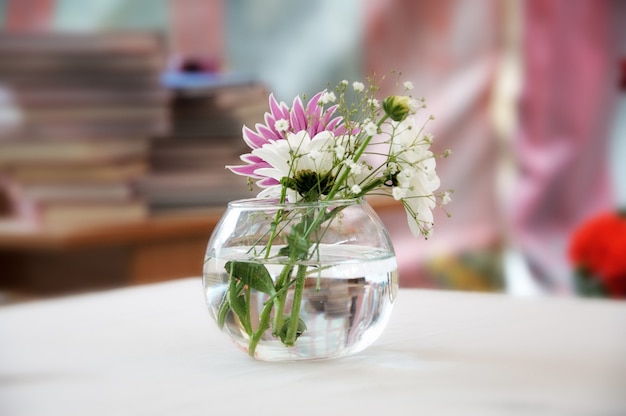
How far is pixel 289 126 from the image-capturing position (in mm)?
724

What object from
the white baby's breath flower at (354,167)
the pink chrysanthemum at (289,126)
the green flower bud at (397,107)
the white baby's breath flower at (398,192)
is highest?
the green flower bud at (397,107)

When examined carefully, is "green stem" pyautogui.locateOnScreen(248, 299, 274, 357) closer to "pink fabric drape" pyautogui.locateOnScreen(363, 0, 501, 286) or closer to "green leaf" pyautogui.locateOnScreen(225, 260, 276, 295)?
"green leaf" pyautogui.locateOnScreen(225, 260, 276, 295)

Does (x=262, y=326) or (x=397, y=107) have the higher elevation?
(x=397, y=107)

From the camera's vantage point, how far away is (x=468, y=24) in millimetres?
2527

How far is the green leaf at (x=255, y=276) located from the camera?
2.20 feet

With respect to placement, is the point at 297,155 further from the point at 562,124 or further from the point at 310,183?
the point at 562,124

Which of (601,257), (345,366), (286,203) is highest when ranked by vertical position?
(286,203)

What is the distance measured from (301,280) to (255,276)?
0.11 feet

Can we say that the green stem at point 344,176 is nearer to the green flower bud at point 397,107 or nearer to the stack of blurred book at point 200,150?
the green flower bud at point 397,107

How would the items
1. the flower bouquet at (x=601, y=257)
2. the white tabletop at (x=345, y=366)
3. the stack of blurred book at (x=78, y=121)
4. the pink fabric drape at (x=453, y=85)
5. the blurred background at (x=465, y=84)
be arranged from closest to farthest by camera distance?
the white tabletop at (x=345, y=366) < the stack of blurred book at (x=78, y=121) < the flower bouquet at (x=601, y=257) < the blurred background at (x=465, y=84) < the pink fabric drape at (x=453, y=85)

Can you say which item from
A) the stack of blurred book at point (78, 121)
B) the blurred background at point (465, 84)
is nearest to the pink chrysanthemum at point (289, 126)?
the stack of blurred book at point (78, 121)

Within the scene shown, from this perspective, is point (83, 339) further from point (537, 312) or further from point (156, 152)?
point (156, 152)

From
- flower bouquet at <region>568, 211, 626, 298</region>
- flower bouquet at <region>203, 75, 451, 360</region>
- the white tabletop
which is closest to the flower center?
flower bouquet at <region>203, 75, 451, 360</region>

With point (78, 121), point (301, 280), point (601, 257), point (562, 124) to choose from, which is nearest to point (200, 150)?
point (78, 121)
